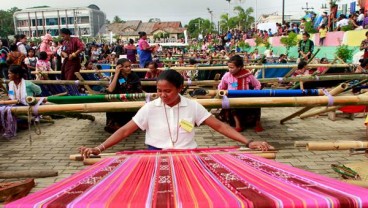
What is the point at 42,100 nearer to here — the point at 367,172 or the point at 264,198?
the point at 264,198

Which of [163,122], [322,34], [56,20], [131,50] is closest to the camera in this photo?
[163,122]

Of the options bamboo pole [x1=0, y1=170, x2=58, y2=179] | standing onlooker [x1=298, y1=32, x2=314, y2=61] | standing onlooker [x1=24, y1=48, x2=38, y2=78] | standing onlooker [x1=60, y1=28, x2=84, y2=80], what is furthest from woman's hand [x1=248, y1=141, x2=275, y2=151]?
standing onlooker [x1=24, y1=48, x2=38, y2=78]

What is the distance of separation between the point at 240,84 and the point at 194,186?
4.14 meters

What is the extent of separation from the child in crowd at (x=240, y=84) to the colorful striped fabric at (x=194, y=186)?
11.0 feet

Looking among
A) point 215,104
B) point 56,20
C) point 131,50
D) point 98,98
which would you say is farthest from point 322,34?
point 56,20

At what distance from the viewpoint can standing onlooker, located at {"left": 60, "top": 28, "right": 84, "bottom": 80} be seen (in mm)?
8130

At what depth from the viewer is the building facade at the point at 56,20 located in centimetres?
8912

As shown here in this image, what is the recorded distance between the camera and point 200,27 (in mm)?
78188

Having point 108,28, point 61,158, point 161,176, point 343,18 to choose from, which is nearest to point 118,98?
point 61,158

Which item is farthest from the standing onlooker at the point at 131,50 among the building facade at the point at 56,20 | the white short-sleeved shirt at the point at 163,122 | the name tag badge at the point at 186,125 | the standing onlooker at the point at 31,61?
the building facade at the point at 56,20

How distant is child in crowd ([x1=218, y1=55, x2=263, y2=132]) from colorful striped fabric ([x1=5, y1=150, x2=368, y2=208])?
337cm

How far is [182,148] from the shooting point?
3.08 metres

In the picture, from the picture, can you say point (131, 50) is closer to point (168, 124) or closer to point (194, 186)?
point (168, 124)

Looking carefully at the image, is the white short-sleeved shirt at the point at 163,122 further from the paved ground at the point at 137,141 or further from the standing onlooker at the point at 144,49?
the standing onlooker at the point at 144,49
